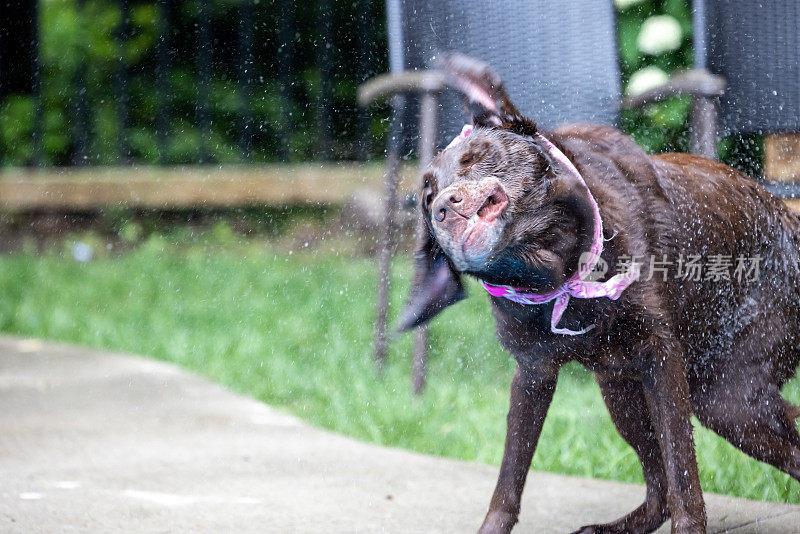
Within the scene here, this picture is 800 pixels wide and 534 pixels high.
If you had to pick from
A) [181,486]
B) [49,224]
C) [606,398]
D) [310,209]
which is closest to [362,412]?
[181,486]

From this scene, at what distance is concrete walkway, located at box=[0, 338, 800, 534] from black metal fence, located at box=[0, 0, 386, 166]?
4.53 meters

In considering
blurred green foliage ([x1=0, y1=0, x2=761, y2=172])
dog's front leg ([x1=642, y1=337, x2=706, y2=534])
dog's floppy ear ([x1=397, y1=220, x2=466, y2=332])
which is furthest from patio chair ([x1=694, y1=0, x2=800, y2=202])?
blurred green foliage ([x1=0, y1=0, x2=761, y2=172])

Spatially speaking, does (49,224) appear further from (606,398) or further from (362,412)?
(606,398)

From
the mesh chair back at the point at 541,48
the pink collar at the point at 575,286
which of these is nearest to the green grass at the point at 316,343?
the mesh chair back at the point at 541,48

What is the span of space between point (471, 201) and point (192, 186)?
247 inches

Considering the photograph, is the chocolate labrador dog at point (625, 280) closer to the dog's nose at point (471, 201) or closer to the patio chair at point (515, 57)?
the dog's nose at point (471, 201)

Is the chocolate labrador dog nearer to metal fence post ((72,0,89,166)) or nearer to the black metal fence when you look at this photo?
the black metal fence

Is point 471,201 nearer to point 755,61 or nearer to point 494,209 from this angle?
point 494,209

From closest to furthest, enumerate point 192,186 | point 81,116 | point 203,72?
point 192,186
point 203,72
point 81,116

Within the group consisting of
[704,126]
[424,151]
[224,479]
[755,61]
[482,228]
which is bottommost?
[224,479]

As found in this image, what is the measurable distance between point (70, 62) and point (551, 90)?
238 inches

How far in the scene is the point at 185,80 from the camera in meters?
8.93

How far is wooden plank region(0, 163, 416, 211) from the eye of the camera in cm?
787

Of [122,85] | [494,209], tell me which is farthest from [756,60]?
[122,85]
